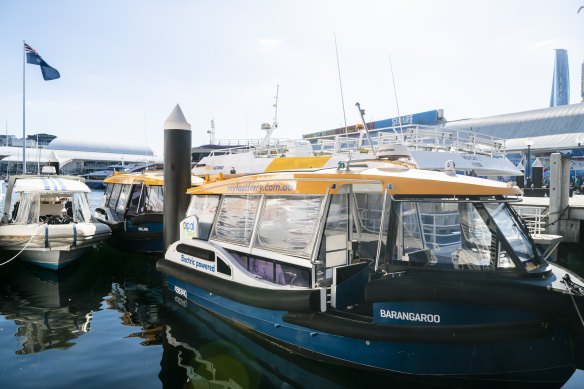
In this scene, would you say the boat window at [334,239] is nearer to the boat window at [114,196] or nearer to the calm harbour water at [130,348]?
the calm harbour water at [130,348]

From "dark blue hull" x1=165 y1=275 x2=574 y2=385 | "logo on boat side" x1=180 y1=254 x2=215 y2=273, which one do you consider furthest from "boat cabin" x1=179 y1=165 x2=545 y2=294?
"dark blue hull" x1=165 y1=275 x2=574 y2=385

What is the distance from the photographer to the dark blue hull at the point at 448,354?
3830 millimetres

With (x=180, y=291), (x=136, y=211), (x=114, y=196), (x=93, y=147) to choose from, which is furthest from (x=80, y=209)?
(x=93, y=147)

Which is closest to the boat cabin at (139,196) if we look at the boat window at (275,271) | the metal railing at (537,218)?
the boat window at (275,271)

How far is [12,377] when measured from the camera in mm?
4859

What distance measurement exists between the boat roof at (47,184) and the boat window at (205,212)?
A: 17.6 feet

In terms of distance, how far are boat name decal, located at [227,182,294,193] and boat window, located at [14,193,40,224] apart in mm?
6793

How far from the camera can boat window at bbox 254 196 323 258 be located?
16.8 feet

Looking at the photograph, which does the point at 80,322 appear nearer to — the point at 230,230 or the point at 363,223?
the point at 230,230

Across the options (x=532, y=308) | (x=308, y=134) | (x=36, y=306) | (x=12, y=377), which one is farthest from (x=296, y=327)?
(x=308, y=134)

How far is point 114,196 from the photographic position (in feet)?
45.4

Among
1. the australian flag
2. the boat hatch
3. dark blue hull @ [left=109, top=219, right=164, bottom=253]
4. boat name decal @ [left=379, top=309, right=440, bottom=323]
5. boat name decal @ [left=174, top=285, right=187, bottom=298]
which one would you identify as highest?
the australian flag

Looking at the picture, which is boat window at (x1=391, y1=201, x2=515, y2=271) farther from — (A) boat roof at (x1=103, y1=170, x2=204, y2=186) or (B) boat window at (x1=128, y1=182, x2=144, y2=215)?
(B) boat window at (x1=128, y1=182, x2=144, y2=215)

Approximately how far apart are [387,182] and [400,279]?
108 centimetres
